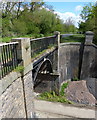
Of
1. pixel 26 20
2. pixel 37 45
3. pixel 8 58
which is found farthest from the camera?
pixel 26 20

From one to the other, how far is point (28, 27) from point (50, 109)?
14590 millimetres

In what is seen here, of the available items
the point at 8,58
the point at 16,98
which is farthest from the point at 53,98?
the point at 8,58

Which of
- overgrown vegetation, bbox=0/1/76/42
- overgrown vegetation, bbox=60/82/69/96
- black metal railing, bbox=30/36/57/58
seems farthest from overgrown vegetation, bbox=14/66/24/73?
overgrown vegetation, bbox=0/1/76/42

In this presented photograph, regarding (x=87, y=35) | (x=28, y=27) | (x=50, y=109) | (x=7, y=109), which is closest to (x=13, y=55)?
(x=7, y=109)

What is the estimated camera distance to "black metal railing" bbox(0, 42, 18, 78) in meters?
3.01

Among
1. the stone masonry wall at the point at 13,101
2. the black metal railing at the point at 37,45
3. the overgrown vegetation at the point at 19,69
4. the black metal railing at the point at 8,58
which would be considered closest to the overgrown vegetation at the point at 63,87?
the black metal railing at the point at 37,45

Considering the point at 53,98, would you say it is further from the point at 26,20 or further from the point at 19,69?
the point at 26,20

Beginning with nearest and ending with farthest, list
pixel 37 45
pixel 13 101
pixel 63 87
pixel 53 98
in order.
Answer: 1. pixel 13 101
2. pixel 37 45
3. pixel 53 98
4. pixel 63 87

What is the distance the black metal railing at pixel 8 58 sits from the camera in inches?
119

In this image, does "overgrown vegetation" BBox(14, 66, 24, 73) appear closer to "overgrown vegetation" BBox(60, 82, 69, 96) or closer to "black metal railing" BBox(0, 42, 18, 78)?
"black metal railing" BBox(0, 42, 18, 78)

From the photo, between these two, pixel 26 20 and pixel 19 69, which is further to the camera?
pixel 26 20

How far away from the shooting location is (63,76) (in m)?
12.5

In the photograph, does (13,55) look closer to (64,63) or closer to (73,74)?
(64,63)

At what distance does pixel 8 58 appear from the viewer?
3461 mm
